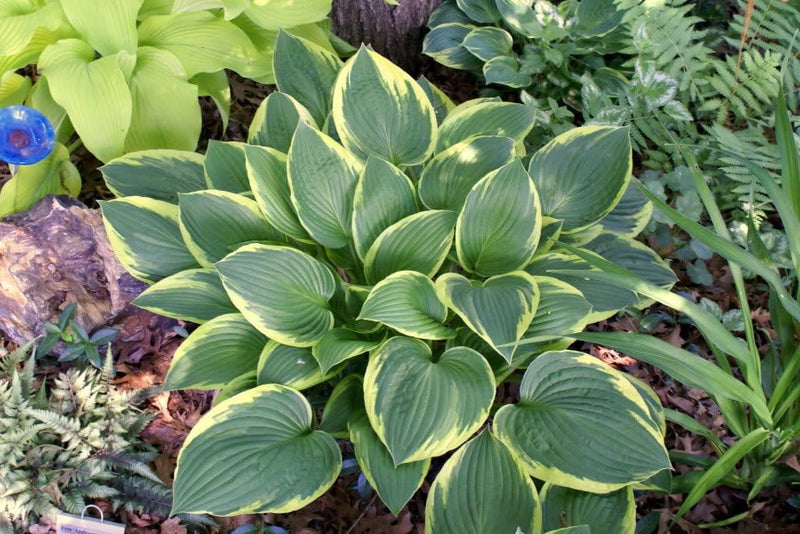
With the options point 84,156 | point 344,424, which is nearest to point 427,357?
point 344,424

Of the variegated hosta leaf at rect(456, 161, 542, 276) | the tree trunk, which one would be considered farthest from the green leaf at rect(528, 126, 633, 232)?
the tree trunk

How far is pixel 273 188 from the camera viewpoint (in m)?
1.81

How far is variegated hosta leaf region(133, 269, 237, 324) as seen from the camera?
Result: 1752mm

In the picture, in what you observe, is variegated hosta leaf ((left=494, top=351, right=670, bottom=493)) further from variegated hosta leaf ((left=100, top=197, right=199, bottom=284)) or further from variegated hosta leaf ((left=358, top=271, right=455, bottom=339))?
variegated hosta leaf ((left=100, top=197, right=199, bottom=284))

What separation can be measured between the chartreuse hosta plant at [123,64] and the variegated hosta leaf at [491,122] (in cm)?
65

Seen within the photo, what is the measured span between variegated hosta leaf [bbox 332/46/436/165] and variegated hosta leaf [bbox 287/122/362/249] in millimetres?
140

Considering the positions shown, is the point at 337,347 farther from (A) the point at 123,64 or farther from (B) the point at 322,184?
(A) the point at 123,64

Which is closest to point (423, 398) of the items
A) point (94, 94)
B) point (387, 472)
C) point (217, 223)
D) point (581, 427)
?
point (387, 472)

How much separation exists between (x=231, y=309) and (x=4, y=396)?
689 millimetres

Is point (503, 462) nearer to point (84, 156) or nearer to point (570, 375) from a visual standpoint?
point (570, 375)

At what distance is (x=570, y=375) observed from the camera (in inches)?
62.6

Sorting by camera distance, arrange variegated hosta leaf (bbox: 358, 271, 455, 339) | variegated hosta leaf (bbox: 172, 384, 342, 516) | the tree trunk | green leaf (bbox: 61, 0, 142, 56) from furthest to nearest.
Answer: the tree trunk, green leaf (bbox: 61, 0, 142, 56), variegated hosta leaf (bbox: 358, 271, 455, 339), variegated hosta leaf (bbox: 172, 384, 342, 516)

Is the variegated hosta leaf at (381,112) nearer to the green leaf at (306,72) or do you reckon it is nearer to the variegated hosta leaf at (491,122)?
the variegated hosta leaf at (491,122)

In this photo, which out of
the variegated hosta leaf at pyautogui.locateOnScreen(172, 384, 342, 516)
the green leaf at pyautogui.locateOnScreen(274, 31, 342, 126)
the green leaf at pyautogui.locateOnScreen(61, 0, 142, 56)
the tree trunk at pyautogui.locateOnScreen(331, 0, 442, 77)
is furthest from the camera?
the tree trunk at pyautogui.locateOnScreen(331, 0, 442, 77)
